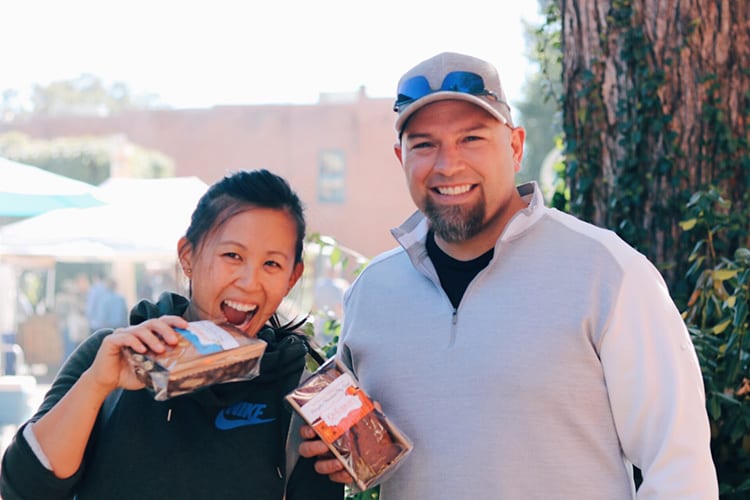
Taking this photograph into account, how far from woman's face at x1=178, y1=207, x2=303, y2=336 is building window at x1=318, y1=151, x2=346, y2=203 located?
96.7ft

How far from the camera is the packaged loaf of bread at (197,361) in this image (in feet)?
6.12

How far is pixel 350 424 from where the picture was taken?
211 cm

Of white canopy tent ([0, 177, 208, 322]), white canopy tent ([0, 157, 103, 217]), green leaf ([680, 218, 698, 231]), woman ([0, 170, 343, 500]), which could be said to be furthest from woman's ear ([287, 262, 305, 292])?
white canopy tent ([0, 177, 208, 322])

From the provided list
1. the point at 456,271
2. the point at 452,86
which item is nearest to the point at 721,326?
the point at 456,271

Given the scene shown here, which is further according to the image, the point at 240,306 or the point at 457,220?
the point at 457,220

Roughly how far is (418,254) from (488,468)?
642 millimetres

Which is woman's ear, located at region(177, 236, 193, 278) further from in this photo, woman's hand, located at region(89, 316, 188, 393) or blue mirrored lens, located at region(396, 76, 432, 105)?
blue mirrored lens, located at region(396, 76, 432, 105)

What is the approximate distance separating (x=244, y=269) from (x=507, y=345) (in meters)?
0.66

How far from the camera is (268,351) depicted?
222 cm

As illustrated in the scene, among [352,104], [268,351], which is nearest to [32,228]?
[268,351]

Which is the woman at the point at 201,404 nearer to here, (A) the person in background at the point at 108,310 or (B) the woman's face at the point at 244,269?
(B) the woman's face at the point at 244,269

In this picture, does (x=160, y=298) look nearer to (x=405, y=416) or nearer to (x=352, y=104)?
(x=405, y=416)

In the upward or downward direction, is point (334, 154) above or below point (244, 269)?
below

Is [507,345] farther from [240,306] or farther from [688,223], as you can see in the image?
[688,223]
